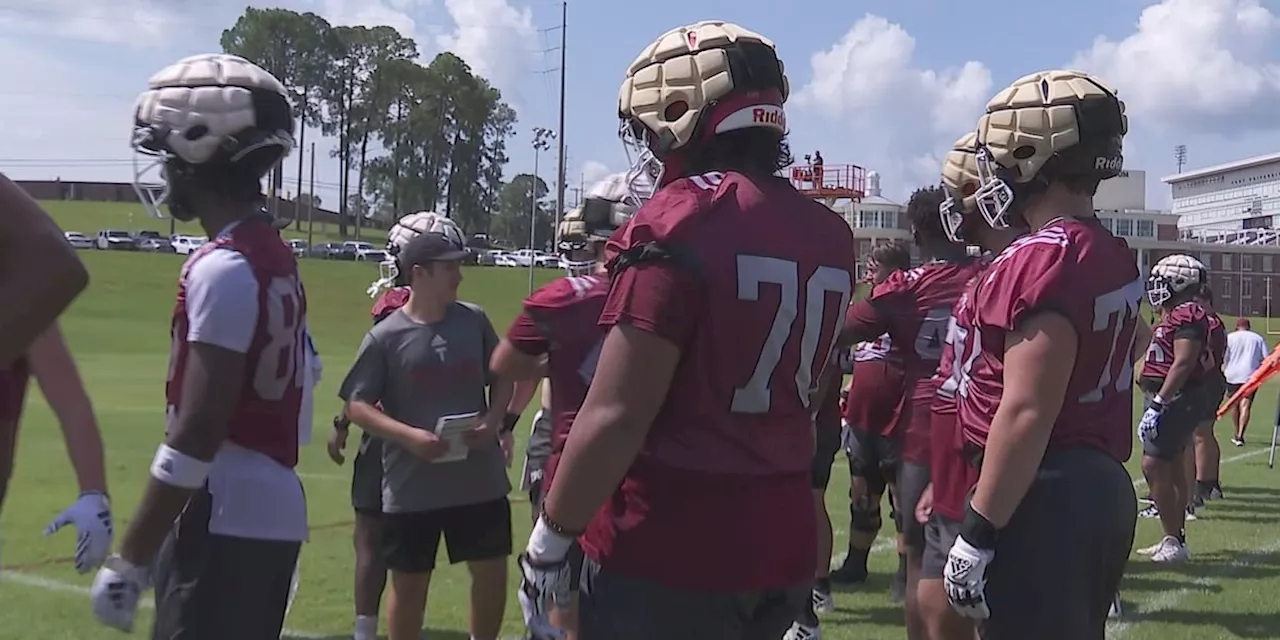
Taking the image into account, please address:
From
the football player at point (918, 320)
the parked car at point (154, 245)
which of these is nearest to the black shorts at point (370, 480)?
the football player at point (918, 320)

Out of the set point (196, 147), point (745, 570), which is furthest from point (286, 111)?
point (745, 570)

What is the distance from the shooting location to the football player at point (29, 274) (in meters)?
2.62

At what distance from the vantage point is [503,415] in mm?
5980

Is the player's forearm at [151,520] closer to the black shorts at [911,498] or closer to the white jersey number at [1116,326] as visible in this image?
the white jersey number at [1116,326]

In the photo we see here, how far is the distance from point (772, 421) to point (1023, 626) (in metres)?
A: 1.25

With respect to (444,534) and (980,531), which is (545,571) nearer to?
(980,531)

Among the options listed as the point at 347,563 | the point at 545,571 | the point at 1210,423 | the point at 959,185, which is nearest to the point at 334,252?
the point at 1210,423

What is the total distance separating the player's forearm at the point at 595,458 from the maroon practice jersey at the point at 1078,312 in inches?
55.9

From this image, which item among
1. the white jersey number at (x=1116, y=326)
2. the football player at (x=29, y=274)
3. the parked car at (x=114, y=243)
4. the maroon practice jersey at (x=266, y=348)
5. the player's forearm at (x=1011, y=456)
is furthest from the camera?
the parked car at (x=114, y=243)

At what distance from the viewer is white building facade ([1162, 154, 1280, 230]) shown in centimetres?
11777

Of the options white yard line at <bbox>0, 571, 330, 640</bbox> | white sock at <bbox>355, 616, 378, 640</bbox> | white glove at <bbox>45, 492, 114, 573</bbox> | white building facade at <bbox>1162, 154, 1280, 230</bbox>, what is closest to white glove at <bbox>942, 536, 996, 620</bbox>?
white glove at <bbox>45, 492, 114, 573</bbox>

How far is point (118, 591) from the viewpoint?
11.0ft

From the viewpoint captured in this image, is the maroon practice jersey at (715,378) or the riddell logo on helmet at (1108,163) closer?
the maroon practice jersey at (715,378)

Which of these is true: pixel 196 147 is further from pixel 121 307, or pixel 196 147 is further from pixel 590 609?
pixel 121 307
